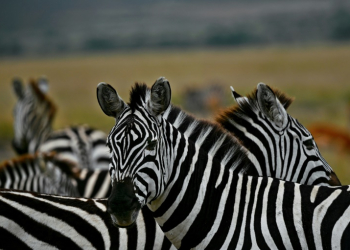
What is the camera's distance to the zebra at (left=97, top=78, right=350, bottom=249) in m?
4.35

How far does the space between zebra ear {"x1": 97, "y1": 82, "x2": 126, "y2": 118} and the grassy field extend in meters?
17.0

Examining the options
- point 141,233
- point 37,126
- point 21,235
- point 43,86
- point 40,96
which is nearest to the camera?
point 21,235

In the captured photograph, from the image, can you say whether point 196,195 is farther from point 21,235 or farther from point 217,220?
point 21,235

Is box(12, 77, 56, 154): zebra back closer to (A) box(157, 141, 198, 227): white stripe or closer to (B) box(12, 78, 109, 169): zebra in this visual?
(B) box(12, 78, 109, 169): zebra

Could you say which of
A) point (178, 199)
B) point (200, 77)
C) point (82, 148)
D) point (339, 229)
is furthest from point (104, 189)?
point (200, 77)

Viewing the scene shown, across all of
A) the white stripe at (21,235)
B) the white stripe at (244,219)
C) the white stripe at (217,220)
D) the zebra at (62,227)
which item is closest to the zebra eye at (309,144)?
the white stripe at (244,219)

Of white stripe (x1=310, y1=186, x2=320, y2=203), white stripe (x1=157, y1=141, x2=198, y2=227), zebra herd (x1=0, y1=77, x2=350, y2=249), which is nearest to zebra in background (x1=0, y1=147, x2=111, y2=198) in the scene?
zebra herd (x1=0, y1=77, x2=350, y2=249)

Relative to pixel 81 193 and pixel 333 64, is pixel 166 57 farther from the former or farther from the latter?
pixel 81 193

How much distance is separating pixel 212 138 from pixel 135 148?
0.97 meters

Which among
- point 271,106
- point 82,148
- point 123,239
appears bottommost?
point 123,239

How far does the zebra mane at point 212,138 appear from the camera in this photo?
5043mm

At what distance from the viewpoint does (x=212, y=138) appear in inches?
200

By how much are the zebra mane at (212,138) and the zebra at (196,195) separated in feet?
0.61

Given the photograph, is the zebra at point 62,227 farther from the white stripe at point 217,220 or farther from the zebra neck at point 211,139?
the zebra neck at point 211,139
